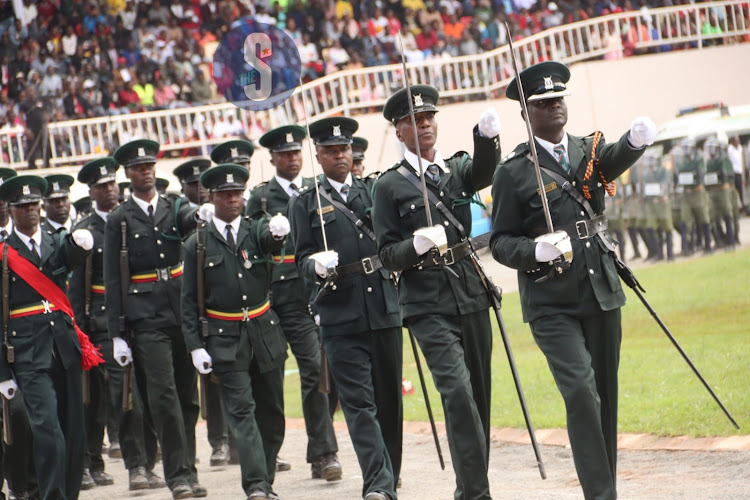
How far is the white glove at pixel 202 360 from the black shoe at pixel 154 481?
204 centimetres

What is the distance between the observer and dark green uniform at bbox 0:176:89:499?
30.2ft

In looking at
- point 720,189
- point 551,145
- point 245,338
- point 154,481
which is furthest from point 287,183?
point 720,189

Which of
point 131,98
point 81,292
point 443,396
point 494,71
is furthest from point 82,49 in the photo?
point 443,396

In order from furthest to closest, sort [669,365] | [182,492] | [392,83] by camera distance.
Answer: [392,83]
[669,365]
[182,492]

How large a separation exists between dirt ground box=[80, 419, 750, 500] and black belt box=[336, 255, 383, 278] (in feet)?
5.15

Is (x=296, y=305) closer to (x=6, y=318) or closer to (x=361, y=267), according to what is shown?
(x=361, y=267)

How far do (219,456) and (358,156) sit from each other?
297 cm

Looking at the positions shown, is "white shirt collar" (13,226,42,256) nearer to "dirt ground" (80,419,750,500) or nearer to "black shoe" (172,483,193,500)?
"black shoe" (172,483,193,500)

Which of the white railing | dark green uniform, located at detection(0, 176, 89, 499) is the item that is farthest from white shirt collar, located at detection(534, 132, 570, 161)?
the white railing

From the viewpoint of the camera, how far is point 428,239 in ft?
24.0

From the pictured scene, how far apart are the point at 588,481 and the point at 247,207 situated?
4.87m

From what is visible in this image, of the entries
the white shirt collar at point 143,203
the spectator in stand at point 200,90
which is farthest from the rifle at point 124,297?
the spectator in stand at point 200,90

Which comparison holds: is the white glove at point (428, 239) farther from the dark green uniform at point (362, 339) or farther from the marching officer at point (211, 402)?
the marching officer at point (211, 402)

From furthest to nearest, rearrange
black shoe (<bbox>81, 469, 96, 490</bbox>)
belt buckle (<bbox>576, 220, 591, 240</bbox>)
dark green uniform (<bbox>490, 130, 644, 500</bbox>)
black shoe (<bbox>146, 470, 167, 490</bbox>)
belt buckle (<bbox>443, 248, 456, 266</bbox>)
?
black shoe (<bbox>81, 469, 96, 490</bbox>) < black shoe (<bbox>146, 470, 167, 490</bbox>) < belt buckle (<bbox>443, 248, 456, 266</bbox>) < belt buckle (<bbox>576, 220, 591, 240</bbox>) < dark green uniform (<bbox>490, 130, 644, 500</bbox>)
